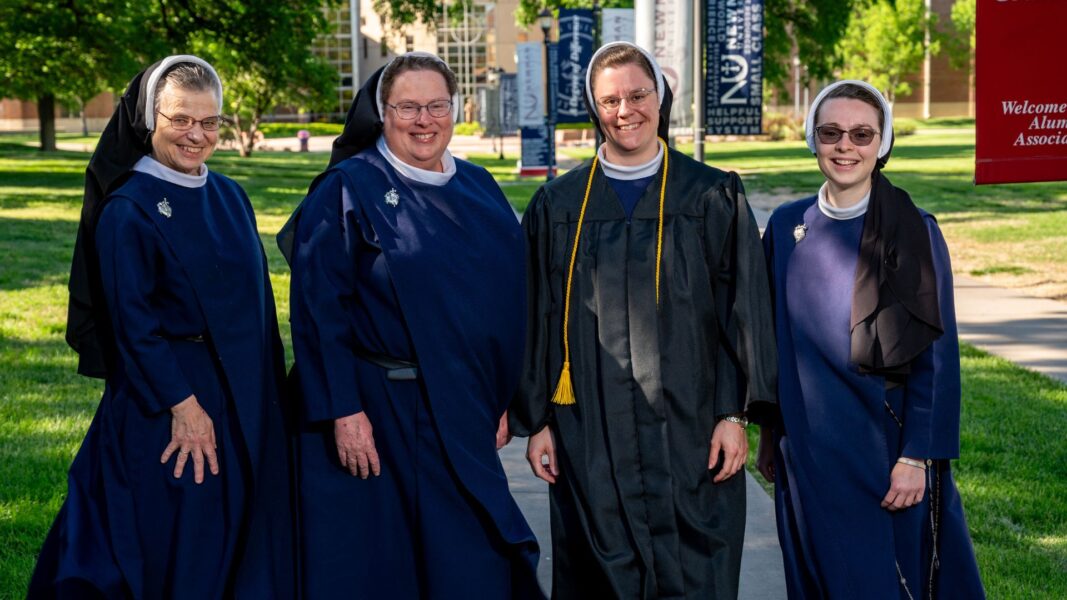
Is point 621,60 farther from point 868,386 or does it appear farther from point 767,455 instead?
point 767,455

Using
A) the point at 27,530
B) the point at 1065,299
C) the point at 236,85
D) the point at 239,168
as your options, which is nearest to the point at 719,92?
the point at 1065,299

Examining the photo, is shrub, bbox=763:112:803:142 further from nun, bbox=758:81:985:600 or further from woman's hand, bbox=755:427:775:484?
nun, bbox=758:81:985:600

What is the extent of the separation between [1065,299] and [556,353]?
385 inches

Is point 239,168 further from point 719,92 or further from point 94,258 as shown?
point 94,258

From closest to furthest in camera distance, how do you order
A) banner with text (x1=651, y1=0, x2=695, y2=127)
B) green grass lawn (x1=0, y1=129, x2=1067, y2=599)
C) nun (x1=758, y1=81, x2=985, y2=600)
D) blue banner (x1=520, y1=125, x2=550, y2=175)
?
nun (x1=758, y1=81, x2=985, y2=600), green grass lawn (x1=0, y1=129, x2=1067, y2=599), banner with text (x1=651, y1=0, x2=695, y2=127), blue banner (x1=520, y1=125, x2=550, y2=175)

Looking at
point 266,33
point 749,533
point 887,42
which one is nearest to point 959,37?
point 887,42

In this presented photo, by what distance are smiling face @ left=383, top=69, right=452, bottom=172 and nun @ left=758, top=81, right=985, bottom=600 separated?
1155 mm

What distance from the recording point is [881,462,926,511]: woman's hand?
12.4 ft

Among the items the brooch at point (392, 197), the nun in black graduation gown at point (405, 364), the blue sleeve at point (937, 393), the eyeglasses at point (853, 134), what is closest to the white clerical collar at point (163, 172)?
the nun in black graduation gown at point (405, 364)

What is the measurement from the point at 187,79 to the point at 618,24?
15690 millimetres

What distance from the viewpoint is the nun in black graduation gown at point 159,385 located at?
12.7ft

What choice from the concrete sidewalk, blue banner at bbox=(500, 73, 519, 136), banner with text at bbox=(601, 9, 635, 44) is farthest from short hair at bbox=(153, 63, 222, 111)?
blue banner at bbox=(500, 73, 519, 136)

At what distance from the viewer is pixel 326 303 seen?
12.7ft

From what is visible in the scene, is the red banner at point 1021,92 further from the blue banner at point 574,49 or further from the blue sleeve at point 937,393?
the blue banner at point 574,49
